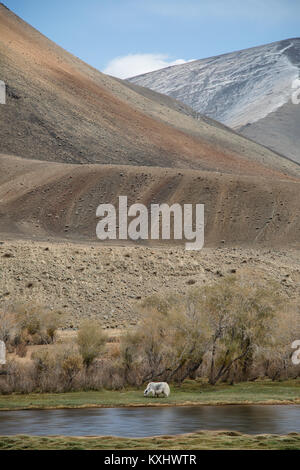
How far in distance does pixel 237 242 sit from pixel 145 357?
1589 inches

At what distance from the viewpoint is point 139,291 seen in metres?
52.2

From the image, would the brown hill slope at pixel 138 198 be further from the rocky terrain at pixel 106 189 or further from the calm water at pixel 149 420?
the calm water at pixel 149 420

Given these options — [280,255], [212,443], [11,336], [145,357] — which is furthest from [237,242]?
[212,443]

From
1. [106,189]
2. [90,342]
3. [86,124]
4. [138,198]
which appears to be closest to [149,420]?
[90,342]

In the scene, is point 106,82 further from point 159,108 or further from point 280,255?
point 280,255

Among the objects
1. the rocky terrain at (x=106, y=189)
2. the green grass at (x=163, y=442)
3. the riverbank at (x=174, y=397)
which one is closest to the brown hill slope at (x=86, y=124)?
the rocky terrain at (x=106, y=189)

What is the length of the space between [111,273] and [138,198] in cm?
2526

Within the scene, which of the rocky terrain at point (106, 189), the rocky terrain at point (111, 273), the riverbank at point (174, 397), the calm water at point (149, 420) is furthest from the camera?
the rocky terrain at point (106, 189)

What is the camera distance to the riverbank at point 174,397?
24391 mm

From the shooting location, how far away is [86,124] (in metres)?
106

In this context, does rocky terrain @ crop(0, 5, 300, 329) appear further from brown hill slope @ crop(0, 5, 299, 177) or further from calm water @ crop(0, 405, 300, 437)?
calm water @ crop(0, 405, 300, 437)

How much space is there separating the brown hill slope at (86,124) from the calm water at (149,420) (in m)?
75.7

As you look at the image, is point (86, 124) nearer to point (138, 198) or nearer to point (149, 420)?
point (138, 198)
